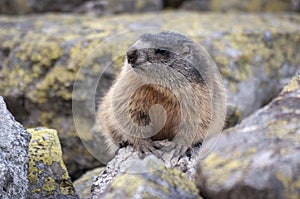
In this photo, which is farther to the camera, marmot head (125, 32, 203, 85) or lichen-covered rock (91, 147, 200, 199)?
marmot head (125, 32, 203, 85)

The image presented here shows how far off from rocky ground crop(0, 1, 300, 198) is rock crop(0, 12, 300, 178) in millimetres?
16

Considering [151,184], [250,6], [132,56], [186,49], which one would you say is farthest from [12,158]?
[250,6]

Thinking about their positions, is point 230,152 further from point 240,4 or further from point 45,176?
point 240,4

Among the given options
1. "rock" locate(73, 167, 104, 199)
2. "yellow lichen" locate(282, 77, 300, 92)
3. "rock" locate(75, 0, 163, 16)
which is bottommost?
"rock" locate(73, 167, 104, 199)

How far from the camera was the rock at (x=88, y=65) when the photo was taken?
27.6 ft

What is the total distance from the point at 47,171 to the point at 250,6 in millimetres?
7279

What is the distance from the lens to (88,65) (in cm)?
864

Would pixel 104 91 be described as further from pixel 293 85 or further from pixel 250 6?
pixel 250 6

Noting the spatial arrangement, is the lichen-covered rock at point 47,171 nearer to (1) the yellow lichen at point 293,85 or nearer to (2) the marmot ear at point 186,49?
(2) the marmot ear at point 186,49

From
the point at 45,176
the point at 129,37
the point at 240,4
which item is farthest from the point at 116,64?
the point at 240,4

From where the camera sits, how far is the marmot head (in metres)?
A: 5.41

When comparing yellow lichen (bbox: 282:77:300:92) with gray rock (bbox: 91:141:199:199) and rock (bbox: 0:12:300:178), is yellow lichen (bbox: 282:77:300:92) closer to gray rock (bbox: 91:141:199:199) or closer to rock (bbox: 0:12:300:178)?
gray rock (bbox: 91:141:199:199)

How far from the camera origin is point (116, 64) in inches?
328

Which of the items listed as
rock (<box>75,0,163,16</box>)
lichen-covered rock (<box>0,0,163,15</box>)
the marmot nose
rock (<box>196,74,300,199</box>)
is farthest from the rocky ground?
the marmot nose
